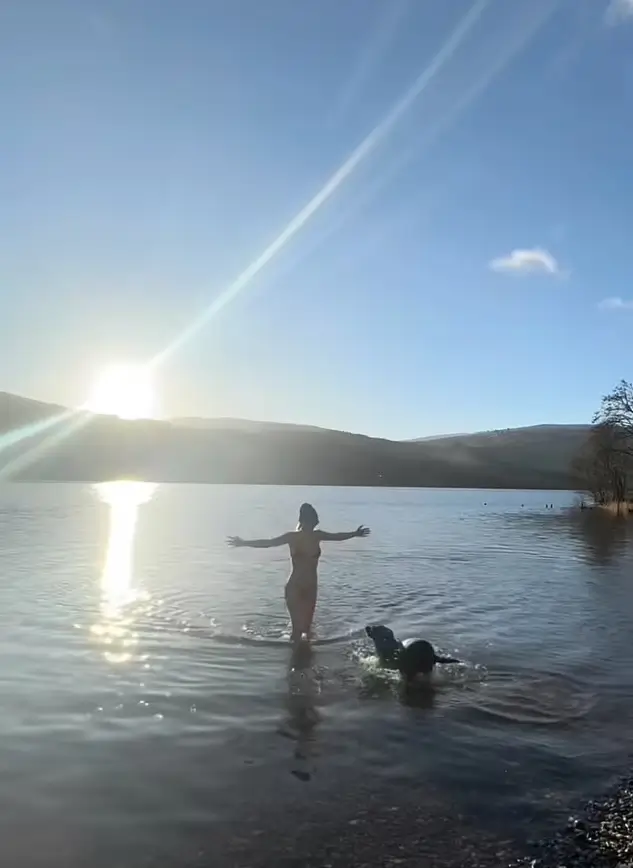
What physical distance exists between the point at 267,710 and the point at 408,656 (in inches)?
104

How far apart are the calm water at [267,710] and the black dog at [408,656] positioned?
1.02ft

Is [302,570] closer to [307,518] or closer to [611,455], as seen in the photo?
[307,518]

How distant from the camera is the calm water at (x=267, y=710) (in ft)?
23.1

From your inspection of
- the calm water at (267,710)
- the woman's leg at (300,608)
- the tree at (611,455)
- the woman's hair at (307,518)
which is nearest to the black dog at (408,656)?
the calm water at (267,710)

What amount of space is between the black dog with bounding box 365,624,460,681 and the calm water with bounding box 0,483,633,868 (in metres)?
0.31

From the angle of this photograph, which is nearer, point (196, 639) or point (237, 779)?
point (237, 779)

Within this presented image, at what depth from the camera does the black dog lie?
461 inches

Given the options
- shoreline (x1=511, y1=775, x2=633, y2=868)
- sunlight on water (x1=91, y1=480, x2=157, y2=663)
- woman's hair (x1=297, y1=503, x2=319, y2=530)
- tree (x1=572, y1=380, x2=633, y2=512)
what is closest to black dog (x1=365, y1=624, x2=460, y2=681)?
woman's hair (x1=297, y1=503, x2=319, y2=530)

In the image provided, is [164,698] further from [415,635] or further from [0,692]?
[415,635]

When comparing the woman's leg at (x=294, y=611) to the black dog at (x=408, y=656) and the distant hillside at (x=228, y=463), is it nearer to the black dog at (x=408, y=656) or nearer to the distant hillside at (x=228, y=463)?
the black dog at (x=408, y=656)

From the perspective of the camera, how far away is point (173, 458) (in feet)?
622

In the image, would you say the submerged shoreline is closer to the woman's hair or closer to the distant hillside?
the woman's hair

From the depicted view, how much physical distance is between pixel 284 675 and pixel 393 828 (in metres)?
5.22

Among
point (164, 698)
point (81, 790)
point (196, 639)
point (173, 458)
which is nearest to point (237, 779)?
point (81, 790)
